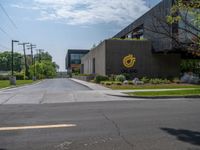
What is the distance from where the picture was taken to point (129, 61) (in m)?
40.0

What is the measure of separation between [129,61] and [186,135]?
31.7 metres

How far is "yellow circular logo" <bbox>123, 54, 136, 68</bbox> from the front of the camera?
39.9m

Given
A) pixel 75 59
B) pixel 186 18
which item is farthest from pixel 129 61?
pixel 75 59

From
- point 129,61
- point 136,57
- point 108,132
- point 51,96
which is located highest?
point 136,57

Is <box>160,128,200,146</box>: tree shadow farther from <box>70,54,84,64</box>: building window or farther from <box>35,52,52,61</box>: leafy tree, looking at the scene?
<box>35,52,52,61</box>: leafy tree

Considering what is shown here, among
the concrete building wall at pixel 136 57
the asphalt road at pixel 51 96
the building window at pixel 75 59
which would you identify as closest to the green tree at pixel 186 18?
the asphalt road at pixel 51 96

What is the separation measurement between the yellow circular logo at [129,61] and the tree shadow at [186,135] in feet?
101

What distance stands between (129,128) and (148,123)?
968 millimetres

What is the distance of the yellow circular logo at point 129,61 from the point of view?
3994 centimetres

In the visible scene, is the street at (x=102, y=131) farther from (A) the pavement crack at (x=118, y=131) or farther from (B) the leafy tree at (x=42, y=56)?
(B) the leafy tree at (x=42, y=56)

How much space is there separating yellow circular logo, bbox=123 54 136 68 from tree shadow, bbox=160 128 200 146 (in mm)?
30890

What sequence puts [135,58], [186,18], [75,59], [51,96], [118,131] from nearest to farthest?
[118,131] < [186,18] < [51,96] < [135,58] < [75,59]

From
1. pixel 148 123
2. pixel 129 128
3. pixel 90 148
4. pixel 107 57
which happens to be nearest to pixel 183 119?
pixel 148 123

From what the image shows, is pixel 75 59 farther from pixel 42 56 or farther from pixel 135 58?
pixel 135 58
